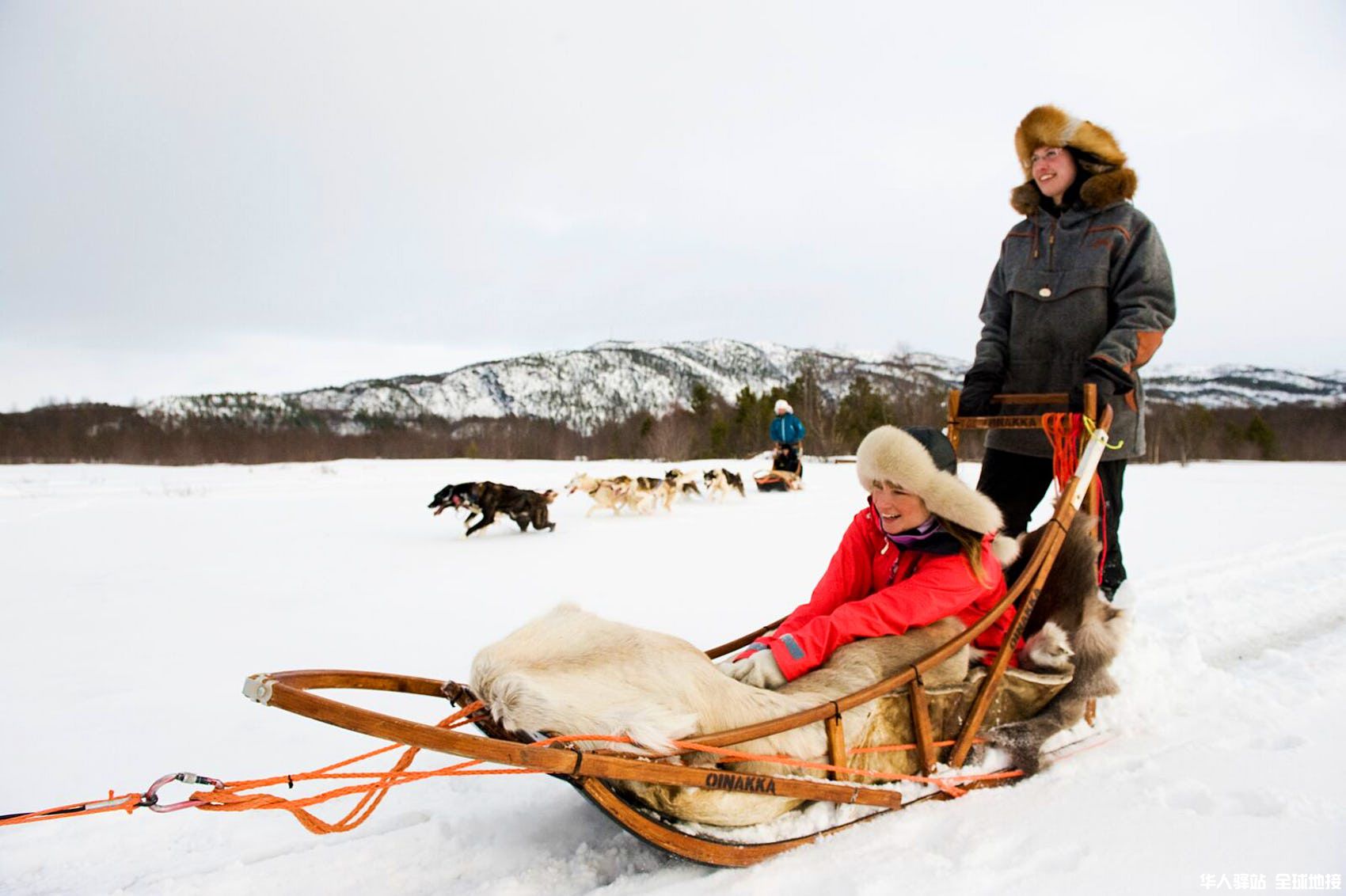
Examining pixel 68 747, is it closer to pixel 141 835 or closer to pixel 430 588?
pixel 141 835

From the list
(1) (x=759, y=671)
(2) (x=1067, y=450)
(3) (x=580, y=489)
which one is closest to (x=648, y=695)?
(1) (x=759, y=671)

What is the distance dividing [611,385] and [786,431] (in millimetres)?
116944

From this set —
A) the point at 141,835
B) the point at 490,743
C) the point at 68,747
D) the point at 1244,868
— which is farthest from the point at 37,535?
the point at 1244,868

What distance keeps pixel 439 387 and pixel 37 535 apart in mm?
128379

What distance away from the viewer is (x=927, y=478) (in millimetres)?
2148

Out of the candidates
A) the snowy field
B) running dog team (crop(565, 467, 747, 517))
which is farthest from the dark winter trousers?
running dog team (crop(565, 467, 747, 517))

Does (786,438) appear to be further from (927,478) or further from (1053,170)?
(927,478)

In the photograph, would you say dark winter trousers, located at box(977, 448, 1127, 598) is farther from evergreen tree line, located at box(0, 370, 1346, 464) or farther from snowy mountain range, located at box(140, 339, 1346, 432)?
snowy mountain range, located at box(140, 339, 1346, 432)

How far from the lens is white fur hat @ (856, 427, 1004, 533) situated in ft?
7.02

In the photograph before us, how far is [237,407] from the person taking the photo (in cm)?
9281

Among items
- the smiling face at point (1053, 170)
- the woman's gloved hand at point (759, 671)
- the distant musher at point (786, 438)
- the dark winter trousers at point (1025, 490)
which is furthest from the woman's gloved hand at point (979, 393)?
the distant musher at point (786, 438)

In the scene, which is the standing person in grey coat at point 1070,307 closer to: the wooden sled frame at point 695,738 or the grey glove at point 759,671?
the wooden sled frame at point 695,738

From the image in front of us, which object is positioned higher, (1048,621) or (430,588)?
(1048,621)

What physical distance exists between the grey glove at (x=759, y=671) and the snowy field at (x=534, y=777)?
0.43 meters
